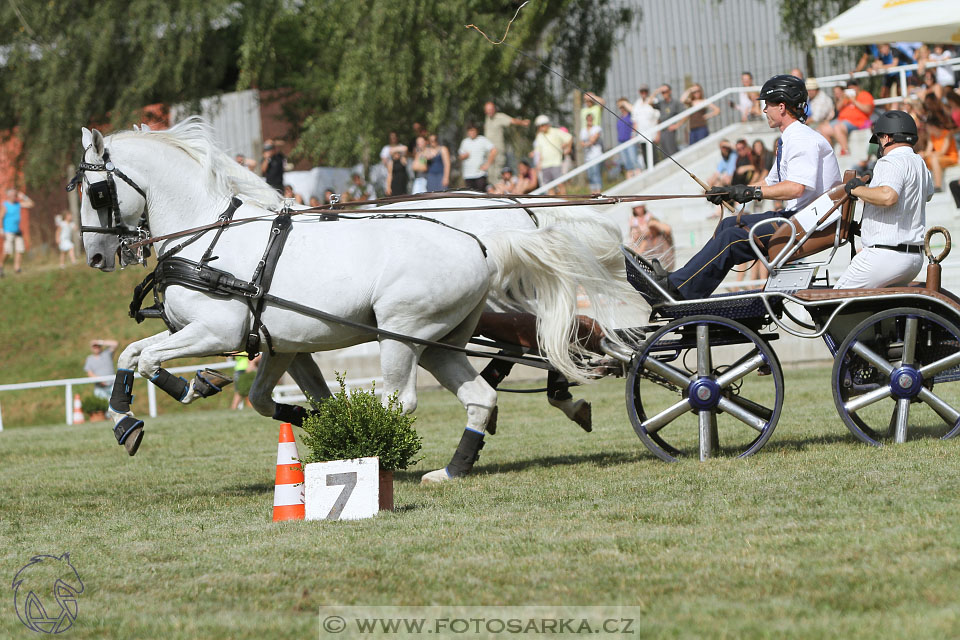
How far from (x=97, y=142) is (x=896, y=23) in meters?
10.7

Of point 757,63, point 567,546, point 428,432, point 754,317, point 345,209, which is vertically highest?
point 757,63

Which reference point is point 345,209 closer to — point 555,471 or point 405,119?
point 555,471

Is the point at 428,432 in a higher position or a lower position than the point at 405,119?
lower

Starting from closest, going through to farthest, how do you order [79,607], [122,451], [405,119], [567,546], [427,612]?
[427,612] → [79,607] → [567,546] → [122,451] → [405,119]

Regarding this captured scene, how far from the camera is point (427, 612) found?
4.07 m

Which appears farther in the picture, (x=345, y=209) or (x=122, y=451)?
(x=122, y=451)

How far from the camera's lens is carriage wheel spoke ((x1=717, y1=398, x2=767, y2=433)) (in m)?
7.16

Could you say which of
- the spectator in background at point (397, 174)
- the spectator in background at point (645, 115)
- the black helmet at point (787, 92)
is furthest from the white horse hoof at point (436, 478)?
the spectator in background at point (645, 115)

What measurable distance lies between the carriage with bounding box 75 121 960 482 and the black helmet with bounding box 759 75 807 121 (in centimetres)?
65

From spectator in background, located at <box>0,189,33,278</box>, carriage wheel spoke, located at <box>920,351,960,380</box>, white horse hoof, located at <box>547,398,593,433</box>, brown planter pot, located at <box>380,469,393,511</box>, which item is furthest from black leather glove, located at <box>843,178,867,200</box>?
spectator in background, located at <box>0,189,33,278</box>

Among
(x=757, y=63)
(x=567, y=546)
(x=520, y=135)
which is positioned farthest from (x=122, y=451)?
(x=757, y=63)

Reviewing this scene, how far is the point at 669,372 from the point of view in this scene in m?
7.28

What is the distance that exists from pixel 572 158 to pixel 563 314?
44.0 ft

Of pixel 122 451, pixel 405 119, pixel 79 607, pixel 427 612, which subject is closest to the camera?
pixel 427 612
